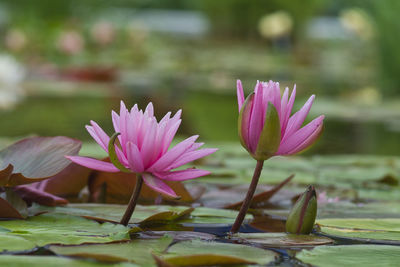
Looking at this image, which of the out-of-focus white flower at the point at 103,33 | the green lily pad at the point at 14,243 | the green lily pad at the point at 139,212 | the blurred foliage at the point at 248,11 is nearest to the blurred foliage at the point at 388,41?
the out-of-focus white flower at the point at 103,33

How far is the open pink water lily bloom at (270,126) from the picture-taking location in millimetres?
833

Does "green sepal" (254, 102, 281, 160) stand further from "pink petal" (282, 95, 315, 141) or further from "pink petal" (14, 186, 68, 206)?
"pink petal" (14, 186, 68, 206)

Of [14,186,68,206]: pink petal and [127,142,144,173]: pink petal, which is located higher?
[127,142,144,173]: pink petal

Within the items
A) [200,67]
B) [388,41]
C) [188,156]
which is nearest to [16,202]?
[188,156]

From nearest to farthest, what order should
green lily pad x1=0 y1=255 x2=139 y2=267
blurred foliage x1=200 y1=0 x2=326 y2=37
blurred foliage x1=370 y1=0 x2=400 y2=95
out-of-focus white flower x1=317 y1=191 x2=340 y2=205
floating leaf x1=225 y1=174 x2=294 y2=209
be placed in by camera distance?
green lily pad x1=0 y1=255 x2=139 y2=267 → floating leaf x1=225 y1=174 x2=294 y2=209 → out-of-focus white flower x1=317 y1=191 x2=340 y2=205 → blurred foliage x1=370 y1=0 x2=400 y2=95 → blurred foliage x1=200 y1=0 x2=326 y2=37

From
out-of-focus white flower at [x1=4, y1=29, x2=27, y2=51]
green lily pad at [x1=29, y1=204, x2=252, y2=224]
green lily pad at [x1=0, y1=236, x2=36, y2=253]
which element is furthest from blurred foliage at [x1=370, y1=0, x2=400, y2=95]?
green lily pad at [x1=0, y1=236, x2=36, y2=253]

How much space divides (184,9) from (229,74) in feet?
32.4

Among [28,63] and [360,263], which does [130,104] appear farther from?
[360,263]

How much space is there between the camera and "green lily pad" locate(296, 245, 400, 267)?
79 cm

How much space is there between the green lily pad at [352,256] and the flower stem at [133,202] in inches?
8.6

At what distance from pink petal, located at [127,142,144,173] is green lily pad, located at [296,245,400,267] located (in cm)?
22

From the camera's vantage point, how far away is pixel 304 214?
0.92 metres

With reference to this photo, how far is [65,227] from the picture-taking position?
0.90 meters

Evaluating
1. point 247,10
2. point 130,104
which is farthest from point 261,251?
point 247,10
